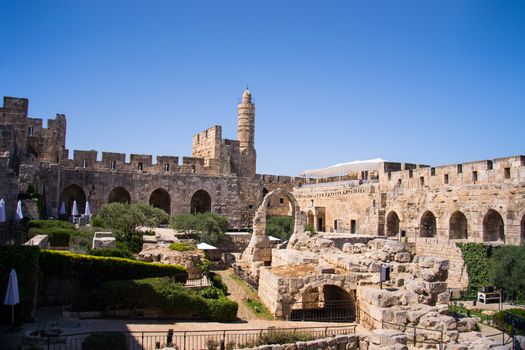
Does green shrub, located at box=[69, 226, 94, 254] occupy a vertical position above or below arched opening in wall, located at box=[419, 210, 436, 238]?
below

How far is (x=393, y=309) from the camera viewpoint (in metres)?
12.9

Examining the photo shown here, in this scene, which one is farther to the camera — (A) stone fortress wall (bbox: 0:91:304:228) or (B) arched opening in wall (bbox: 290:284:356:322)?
(A) stone fortress wall (bbox: 0:91:304:228)

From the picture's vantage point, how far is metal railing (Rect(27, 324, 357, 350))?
988 centimetres

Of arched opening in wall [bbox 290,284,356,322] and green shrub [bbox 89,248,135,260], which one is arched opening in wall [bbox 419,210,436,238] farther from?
green shrub [bbox 89,248,135,260]

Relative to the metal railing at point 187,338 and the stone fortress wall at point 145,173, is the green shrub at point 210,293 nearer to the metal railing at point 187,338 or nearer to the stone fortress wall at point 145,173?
the metal railing at point 187,338

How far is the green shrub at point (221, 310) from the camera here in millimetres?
13656

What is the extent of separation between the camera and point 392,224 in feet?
96.2

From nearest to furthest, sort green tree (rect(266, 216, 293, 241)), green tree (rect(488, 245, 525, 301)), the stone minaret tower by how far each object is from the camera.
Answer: green tree (rect(488, 245, 525, 301)) < green tree (rect(266, 216, 293, 241)) < the stone minaret tower

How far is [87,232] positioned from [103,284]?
657 cm

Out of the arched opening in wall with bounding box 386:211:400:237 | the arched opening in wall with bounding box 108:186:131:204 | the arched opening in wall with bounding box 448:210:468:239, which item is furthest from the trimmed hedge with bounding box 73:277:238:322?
the arched opening in wall with bounding box 386:211:400:237

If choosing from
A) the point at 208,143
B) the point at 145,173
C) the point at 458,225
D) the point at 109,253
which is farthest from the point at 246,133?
the point at 109,253

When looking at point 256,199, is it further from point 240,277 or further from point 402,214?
point 240,277

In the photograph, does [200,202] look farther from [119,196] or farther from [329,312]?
[329,312]

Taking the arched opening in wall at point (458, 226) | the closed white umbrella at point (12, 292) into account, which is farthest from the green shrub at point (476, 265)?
the closed white umbrella at point (12, 292)
